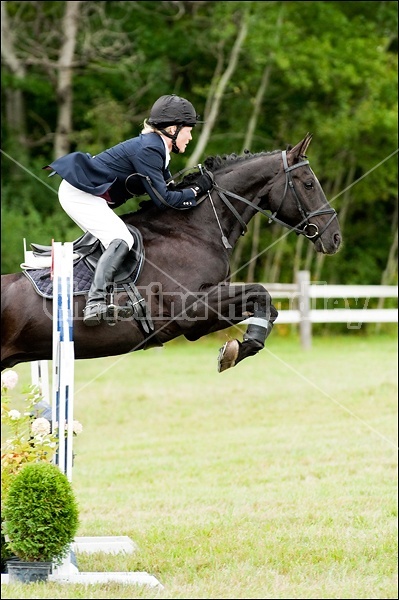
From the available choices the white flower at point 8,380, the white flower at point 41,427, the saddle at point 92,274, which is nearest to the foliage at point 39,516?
the white flower at point 41,427

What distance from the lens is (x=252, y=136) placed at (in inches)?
938

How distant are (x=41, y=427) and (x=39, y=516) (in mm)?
602

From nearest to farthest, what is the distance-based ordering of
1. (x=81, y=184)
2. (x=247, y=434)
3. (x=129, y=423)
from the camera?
1. (x=81, y=184)
2. (x=247, y=434)
3. (x=129, y=423)

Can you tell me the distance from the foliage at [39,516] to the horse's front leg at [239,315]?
1.31 metres

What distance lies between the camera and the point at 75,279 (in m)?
5.79

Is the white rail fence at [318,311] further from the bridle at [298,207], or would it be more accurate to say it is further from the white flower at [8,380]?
the white flower at [8,380]

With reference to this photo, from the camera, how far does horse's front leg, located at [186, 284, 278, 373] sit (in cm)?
572

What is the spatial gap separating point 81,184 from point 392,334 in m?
17.4

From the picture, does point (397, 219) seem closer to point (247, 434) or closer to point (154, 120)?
point (247, 434)

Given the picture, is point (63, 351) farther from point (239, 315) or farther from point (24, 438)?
point (239, 315)

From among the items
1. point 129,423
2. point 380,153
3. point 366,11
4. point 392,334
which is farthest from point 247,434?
point 366,11

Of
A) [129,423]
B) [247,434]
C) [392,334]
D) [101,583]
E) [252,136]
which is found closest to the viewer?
[101,583]

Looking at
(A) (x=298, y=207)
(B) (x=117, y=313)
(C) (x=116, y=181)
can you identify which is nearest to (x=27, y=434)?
(B) (x=117, y=313)

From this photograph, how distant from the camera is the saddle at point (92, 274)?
5.71 meters
